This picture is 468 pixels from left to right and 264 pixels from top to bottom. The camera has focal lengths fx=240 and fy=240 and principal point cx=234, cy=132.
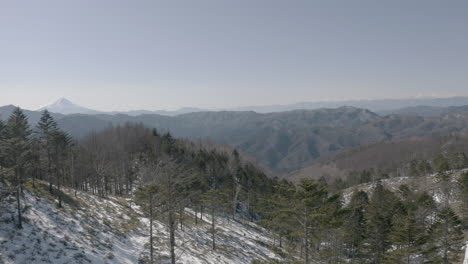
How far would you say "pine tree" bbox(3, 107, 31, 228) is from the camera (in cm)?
2091

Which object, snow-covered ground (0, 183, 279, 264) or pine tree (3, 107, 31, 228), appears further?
pine tree (3, 107, 31, 228)

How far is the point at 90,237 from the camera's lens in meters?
23.6

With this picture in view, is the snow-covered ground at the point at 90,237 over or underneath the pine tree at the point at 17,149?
underneath

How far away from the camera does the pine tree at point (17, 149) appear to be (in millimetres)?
20906

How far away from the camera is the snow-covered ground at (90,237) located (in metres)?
19.1

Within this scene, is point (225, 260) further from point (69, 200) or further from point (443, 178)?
point (443, 178)

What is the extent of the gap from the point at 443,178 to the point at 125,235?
8401cm

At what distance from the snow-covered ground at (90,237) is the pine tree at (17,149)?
1.85 metres

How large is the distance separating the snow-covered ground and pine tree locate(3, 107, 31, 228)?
1.85 metres

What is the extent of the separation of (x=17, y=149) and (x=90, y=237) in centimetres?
1051

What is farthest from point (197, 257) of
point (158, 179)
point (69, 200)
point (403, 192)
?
point (403, 192)

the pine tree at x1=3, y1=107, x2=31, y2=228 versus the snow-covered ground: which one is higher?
the pine tree at x1=3, y1=107, x2=31, y2=228

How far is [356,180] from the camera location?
114438 millimetres

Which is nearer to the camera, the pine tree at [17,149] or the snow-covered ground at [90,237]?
the snow-covered ground at [90,237]
